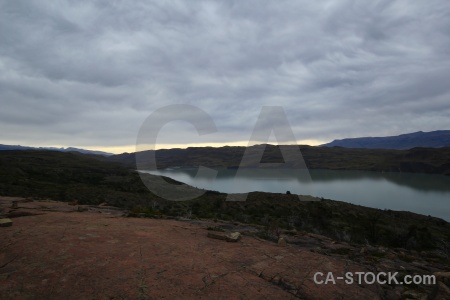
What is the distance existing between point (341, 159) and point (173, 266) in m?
149

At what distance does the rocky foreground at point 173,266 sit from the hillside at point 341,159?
367ft

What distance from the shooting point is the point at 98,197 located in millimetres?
29078

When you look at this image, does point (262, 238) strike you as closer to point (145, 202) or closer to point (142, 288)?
point (142, 288)

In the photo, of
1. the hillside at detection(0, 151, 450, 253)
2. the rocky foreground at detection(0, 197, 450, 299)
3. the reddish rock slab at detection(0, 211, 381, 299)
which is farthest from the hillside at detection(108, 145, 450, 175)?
the reddish rock slab at detection(0, 211, 381, 299)

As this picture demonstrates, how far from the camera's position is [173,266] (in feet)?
18.5

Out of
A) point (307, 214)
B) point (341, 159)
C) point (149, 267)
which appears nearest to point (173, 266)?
point (149, 267)

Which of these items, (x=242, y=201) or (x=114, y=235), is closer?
(x=114, y=235)

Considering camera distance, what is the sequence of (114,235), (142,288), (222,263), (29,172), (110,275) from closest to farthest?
1. (142,288)
2. (110,275)
3. (222,263)
4. (114,235)
5. (29,172)

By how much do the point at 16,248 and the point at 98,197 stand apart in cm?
2503

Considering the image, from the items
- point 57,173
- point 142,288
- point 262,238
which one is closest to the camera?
Answer: point 142,288

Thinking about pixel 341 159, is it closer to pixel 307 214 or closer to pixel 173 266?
pixel 307 214

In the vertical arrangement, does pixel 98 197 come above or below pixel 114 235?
below

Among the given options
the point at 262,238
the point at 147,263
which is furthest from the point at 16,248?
the point at 262,238

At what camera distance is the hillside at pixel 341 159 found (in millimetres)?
104875
